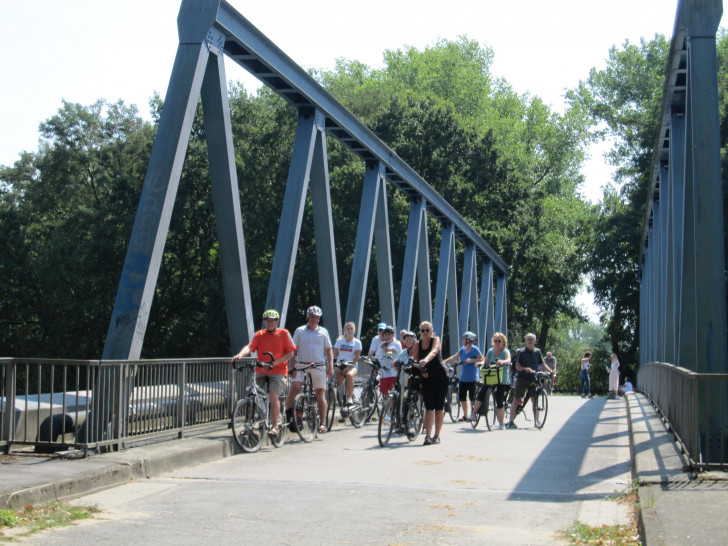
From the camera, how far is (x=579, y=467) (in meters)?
9.63

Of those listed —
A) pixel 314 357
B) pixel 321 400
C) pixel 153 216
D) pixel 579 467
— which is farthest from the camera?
pixel 321 400

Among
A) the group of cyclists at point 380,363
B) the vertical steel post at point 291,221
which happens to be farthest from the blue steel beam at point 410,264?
the vertical steel post at point 291,221

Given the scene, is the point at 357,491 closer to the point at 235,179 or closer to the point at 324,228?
the point at 235,179

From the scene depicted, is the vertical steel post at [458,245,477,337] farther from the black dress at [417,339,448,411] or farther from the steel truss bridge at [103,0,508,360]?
the black dress at [417,339,448,411]

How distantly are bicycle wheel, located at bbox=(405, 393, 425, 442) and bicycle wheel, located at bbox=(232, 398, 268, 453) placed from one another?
227 cm

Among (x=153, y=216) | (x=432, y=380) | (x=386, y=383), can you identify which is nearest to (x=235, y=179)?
(x=153, y=216)

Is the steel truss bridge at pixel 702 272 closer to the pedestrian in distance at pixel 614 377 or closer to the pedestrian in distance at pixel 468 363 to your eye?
the pedestrian in distance at pixel 468 363

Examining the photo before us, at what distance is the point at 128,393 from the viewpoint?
895 centimetres

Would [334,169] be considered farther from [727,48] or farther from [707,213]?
[707,213]

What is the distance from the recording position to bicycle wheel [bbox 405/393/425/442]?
12.2 metres

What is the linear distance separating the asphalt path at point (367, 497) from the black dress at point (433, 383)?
0.64 metres

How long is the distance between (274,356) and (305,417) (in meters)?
1.41

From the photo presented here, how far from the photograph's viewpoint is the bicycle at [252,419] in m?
10.2

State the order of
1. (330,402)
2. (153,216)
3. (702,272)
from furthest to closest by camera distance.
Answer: (330,402) < (153,216) < (702,272)
